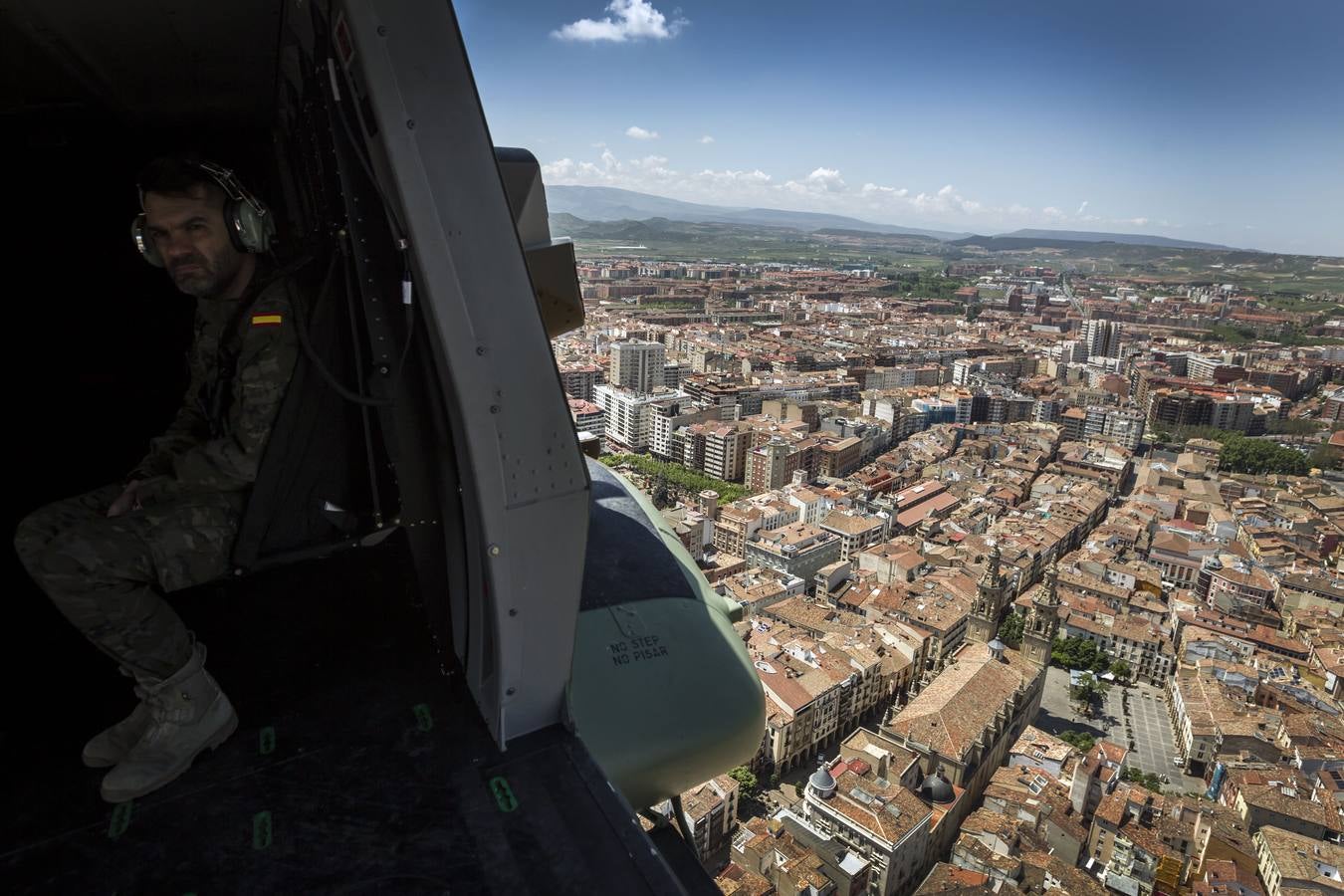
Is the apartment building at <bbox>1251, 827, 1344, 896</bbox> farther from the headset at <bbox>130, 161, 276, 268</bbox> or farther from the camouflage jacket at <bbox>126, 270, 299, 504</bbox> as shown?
the headset at <bbox>130, 161, 276, 268</bbox>

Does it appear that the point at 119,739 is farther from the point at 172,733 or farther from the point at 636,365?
the point at 636,365

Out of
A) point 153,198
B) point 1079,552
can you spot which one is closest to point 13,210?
point 153,198

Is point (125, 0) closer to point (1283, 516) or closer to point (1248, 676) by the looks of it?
point (1248, 676)

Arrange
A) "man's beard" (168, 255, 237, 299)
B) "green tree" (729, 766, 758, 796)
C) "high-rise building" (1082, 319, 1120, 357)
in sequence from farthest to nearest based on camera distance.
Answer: "high-rise building" (1082, 319, 1120, 357), "green tree" (729, 766, 758, 796), "man's beard" (168, 255, 237, 299)

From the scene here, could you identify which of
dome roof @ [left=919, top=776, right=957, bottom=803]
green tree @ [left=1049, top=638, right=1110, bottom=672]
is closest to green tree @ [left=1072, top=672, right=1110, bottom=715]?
green tree @ [left=1049, top=638, right=1110, bottom=672]

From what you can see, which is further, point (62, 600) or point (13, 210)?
point (13, 210)
